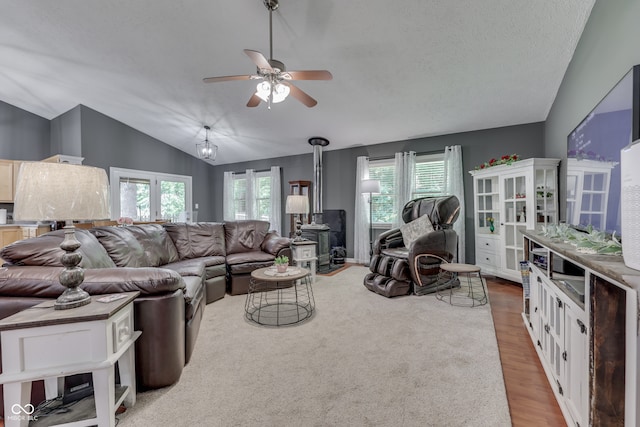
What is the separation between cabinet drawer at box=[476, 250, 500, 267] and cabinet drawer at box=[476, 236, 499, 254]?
3 cm

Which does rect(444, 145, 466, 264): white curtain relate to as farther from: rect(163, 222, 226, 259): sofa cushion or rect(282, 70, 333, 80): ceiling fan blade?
rect(163, 222, 226, 259): sofa cushion

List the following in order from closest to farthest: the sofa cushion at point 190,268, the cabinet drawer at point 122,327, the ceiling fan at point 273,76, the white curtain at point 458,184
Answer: the cabinet drawer at point 122,327 < the ceiling fan at point 273,76 < the sofa cushion at point 190,268 < the white curtain at point 458,184

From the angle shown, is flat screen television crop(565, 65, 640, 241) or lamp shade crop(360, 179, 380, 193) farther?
lamp shade crop(360, 179, 380, 193)

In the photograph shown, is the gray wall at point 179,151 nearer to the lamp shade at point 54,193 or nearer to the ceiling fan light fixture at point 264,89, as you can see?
the ceiling fan light fixture at point 264,89

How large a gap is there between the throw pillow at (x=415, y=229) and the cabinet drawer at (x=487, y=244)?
117cm

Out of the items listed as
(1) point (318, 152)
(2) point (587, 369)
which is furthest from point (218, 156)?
(2) point (587, 369)

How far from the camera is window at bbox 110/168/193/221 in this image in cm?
577

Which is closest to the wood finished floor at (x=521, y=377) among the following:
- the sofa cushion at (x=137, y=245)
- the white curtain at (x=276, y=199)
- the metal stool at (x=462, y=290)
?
the metal stool at (x=462, y=290)

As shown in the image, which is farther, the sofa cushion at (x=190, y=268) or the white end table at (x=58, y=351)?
the sofa cushion at (x=190, y=268)

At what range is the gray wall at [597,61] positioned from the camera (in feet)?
5.29

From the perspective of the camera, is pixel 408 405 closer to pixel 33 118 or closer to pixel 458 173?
pixel 458 173

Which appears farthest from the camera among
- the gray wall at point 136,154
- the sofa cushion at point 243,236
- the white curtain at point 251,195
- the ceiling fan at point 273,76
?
the white curtain at point 251,195

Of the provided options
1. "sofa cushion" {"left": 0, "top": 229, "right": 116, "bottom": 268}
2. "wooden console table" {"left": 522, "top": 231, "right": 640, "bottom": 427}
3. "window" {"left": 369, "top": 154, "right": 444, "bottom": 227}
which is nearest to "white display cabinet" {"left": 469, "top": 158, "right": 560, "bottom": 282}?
"window" {"left": 369, "top": 154, "right": 444, "bottom": 227}

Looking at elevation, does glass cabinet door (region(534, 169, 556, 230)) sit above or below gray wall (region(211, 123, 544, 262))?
below
